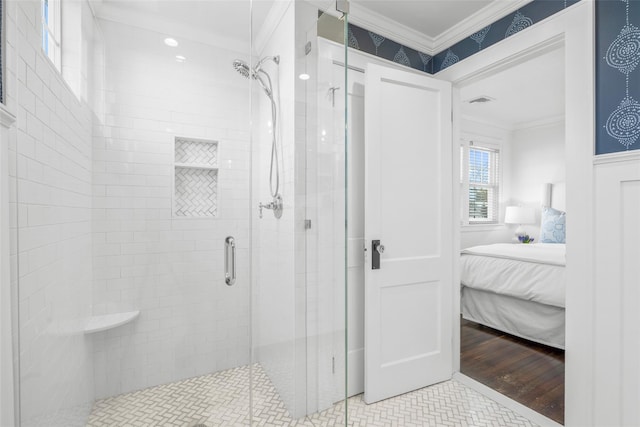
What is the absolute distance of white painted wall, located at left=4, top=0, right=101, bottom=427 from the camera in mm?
875

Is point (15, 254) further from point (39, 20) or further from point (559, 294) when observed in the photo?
point (559, 294)

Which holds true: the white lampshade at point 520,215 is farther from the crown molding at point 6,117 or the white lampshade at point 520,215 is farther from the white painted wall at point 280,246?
the crown molding at point 6,117

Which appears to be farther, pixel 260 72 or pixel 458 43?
pixel 458 43

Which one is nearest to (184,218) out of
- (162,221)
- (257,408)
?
(162,221)

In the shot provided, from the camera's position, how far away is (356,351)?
6.63ft

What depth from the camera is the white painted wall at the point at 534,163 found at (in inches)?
185

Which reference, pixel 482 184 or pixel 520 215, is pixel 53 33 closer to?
pixel 482 184

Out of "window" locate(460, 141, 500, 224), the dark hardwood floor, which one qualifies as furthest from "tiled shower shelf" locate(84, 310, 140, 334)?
"window" locate(460, 141, 500, 224)

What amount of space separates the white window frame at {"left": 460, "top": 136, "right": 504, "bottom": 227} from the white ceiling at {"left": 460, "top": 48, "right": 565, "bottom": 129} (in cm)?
37

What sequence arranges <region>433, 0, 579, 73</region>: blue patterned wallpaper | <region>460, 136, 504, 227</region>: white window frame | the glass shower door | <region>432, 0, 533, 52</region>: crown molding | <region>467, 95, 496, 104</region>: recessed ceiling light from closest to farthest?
the glass shower door, <region>433, 0, 579, 73</region>: blue patterned wallpaper, <region>432, 0, 533, 52</region>: crown molding, <region>467, 95, 496, 104</region>: recessed ceiling light, <region>460, 136, 504, 227</region>: white window frame

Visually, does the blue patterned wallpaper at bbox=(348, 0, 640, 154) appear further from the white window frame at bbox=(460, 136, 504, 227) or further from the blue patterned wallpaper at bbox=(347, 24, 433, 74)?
the white window frame at bbox=(460, 136, 504, 227)

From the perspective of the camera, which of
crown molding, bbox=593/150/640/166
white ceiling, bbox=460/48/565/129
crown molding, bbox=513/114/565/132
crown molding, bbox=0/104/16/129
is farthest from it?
crown molding, bbox=513/114/565/132

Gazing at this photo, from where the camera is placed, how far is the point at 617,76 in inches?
56.0

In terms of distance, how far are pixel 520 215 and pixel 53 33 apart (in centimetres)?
562
